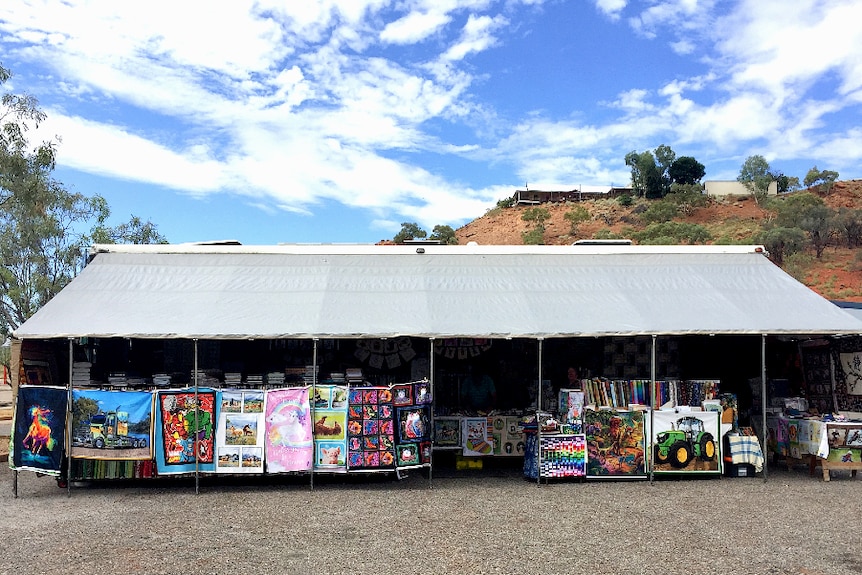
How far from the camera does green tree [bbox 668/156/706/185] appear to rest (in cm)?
5931

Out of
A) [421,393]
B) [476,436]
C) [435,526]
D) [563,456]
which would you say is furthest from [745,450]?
[435,526]

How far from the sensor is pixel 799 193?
53.4 metres

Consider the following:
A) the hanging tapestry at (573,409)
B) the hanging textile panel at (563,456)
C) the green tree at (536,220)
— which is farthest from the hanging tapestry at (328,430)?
the green tree at (536,220)

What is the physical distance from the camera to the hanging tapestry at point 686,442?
32.6 ft

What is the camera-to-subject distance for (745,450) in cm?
1016

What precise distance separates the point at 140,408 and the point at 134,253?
3262 mm

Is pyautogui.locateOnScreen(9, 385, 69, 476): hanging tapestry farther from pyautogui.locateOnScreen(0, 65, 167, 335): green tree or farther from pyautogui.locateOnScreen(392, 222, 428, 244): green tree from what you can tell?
pyautogui.locateOnScreen(392, 222, 428, 244): green tree

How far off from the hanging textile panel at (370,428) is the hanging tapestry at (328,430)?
0.29 ft

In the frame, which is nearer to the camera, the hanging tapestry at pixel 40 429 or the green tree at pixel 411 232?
the hanging tapestry at pixel 40 429

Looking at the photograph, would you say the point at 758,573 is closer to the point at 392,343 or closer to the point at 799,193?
the point at 392,343

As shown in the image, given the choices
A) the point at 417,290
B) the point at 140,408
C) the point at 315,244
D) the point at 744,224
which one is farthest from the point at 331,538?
the point at 744,224

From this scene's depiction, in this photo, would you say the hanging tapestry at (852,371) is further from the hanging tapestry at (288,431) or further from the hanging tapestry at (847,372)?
the hanging tapestry at (288,431)

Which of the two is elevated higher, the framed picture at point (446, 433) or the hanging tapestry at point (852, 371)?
the hanging tapestry at point (852, 371)

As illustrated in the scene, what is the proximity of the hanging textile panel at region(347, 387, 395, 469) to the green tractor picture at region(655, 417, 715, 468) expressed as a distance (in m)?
3.83
